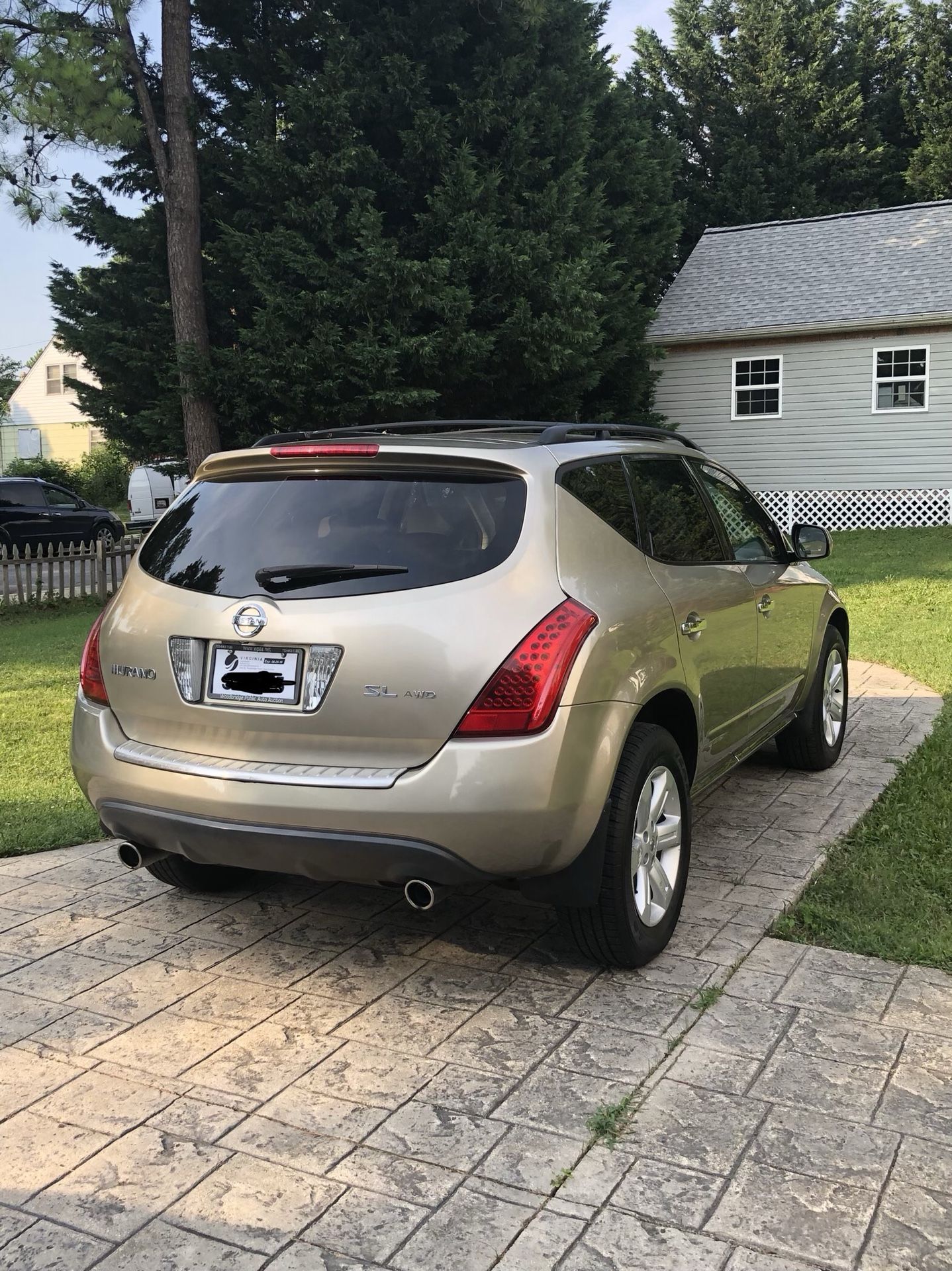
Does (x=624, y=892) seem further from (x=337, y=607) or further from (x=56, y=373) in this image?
(x=56, y=373)

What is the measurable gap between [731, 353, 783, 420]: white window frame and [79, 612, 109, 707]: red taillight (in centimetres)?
2067

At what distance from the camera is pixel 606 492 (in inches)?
161

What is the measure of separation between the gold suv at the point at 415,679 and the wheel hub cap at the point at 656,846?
14 mm

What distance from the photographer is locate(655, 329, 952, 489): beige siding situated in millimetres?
21500

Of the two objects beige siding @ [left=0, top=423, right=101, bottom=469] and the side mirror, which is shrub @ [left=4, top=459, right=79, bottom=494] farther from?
the side mirror

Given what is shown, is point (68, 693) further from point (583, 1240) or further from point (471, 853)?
point (583, 1240)

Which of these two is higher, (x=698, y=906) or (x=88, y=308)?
(x=88, y=308)

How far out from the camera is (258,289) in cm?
1627

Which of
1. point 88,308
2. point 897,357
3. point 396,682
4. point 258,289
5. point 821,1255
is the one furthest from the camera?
point 897,357

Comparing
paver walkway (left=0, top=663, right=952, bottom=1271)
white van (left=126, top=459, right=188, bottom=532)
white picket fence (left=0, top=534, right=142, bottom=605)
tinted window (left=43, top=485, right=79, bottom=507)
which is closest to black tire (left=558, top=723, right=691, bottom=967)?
paver walkway (left=0, top=663, right=952, bottom=1271)

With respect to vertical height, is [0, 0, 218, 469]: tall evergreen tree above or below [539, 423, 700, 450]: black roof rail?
above

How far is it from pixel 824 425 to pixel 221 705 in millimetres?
20786

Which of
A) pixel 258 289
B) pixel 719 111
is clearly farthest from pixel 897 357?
pixel 719 111

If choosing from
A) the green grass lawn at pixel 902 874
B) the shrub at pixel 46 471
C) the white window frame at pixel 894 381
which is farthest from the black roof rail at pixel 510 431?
the shrub at pixel 46 471
